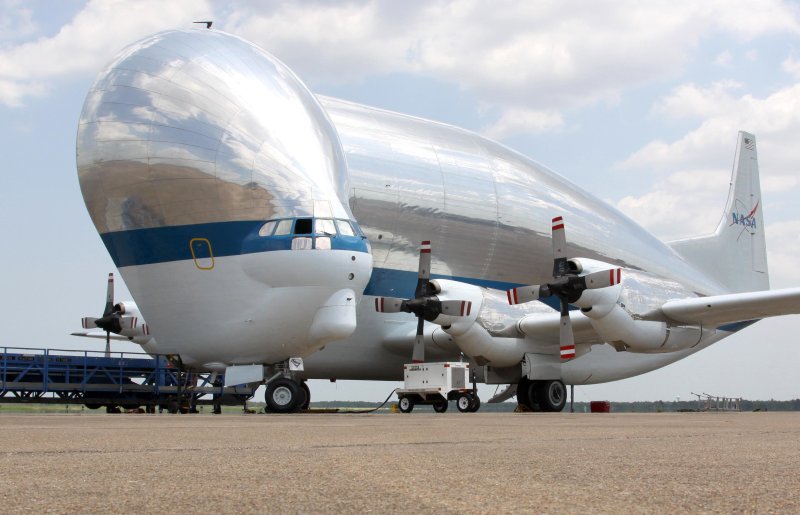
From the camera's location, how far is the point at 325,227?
17.8m

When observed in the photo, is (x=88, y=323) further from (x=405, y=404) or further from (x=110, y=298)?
(x=405, y=404)

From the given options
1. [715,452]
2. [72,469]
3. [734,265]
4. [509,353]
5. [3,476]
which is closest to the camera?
[3,476]

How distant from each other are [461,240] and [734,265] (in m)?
12.6

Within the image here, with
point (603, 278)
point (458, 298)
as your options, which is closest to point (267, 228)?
point (458, 298)

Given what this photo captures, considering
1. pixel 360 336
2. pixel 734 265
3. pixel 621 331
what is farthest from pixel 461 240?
pixel 734 265

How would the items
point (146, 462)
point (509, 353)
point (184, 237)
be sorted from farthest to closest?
point (509, 353) < point (184, 237) < point (146, 462)

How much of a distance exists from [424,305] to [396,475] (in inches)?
623

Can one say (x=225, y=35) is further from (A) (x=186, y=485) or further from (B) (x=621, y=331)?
(A) (x=186, y=485)

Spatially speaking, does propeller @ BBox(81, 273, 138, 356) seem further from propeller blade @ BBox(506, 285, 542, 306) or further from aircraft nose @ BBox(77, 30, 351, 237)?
propeller blade @ BBox(506, 285, 542, 306)

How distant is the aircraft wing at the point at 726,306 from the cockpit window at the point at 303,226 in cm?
858

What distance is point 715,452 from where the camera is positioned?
6.62 meters

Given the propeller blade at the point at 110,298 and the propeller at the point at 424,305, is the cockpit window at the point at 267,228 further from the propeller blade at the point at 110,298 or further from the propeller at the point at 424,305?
the propeller blade at the point at 110,298

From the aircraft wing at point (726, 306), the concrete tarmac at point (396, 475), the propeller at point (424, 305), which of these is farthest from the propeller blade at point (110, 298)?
the concrete tarmac at point (396, 475)

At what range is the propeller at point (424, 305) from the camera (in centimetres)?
2072
